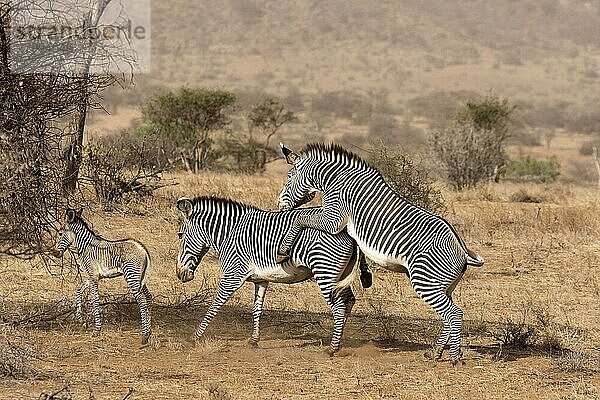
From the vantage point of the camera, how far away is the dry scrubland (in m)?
8.75

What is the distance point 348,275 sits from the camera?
1030cm

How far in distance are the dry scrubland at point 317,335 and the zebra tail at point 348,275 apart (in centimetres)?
65

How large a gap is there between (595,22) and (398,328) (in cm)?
8435

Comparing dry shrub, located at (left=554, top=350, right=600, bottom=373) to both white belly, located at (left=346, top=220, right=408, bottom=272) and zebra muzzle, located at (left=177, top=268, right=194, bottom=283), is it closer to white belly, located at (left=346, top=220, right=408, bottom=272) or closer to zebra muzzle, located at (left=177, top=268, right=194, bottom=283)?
white belly, located at (left=346, top=220, right=408, bottom=272)

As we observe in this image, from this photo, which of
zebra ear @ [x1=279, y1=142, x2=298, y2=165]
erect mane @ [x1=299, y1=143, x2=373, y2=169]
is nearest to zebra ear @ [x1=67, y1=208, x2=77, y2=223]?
zebra ear @ [x1=279, y1=142, x2=298, y2=165]

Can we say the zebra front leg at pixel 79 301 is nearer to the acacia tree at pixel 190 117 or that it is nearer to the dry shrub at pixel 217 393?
the dry shrub at pixel 217 393

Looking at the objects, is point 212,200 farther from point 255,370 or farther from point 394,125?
point 394,125

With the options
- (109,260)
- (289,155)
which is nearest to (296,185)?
(289,155)

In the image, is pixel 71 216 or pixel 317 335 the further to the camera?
pixel 317 335

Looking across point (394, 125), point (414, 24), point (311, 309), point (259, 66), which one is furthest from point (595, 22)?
point (311, 309)

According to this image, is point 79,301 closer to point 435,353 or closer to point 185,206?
point 185,206

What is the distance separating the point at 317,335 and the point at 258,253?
1.42m

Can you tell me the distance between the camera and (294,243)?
10227 millimetres

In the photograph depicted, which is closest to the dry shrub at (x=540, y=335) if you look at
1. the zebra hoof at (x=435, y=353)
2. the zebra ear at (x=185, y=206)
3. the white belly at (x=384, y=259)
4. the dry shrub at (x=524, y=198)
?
the zebra hoof at (x=435, y=353)
